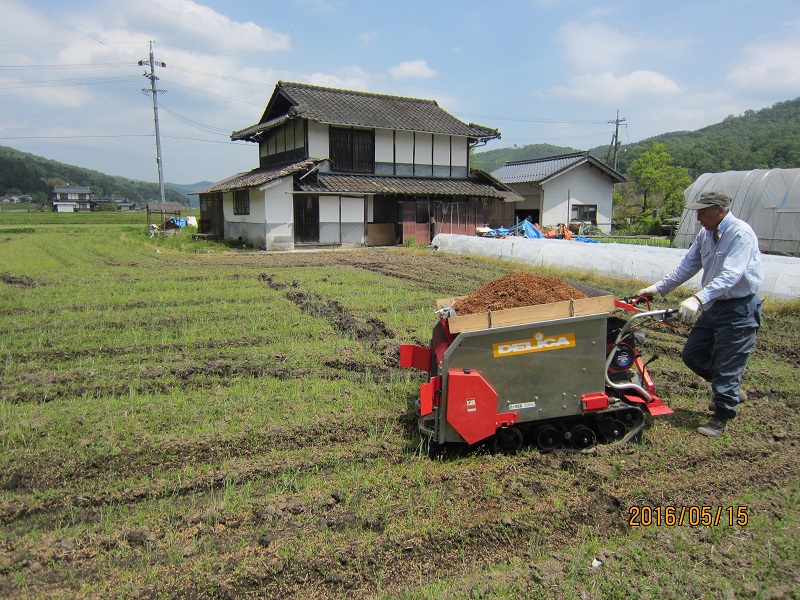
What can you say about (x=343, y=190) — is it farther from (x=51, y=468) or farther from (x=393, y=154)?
(x=51, y=468)

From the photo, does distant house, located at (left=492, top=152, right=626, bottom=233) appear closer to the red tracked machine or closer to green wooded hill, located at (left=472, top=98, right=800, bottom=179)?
green wooded hill, located at (left=472, top=98, right=800, bottom=179)

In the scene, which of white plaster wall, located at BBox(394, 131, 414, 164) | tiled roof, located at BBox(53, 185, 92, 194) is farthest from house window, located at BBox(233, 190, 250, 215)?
tiled roof, located at BBox(53, 185, 92, 194)

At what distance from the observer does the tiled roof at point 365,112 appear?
1995 centimetres

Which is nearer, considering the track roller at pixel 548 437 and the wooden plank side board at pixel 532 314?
the wooden plank side board at pixel 532 314

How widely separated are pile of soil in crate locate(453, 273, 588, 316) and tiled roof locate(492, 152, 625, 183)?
22841mm

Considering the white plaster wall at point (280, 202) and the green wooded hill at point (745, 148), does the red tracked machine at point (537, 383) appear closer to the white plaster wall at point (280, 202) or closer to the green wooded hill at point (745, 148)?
the white plaster wall at point (280, 202)

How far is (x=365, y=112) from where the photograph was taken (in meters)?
21.2

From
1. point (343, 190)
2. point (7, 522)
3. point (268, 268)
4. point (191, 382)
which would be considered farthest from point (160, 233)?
point (7, 522)

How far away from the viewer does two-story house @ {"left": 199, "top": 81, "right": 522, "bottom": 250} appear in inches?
760

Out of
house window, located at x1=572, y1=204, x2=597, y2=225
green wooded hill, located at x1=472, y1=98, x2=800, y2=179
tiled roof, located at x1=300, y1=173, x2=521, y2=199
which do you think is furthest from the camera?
green wooded hill, located at x1=472, y1=98, x2=800, y2=179

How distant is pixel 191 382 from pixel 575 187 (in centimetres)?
2507

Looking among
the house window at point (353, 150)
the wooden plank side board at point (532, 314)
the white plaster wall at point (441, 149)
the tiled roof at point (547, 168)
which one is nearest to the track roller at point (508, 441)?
the wooden plank side board at point (532, 314)
